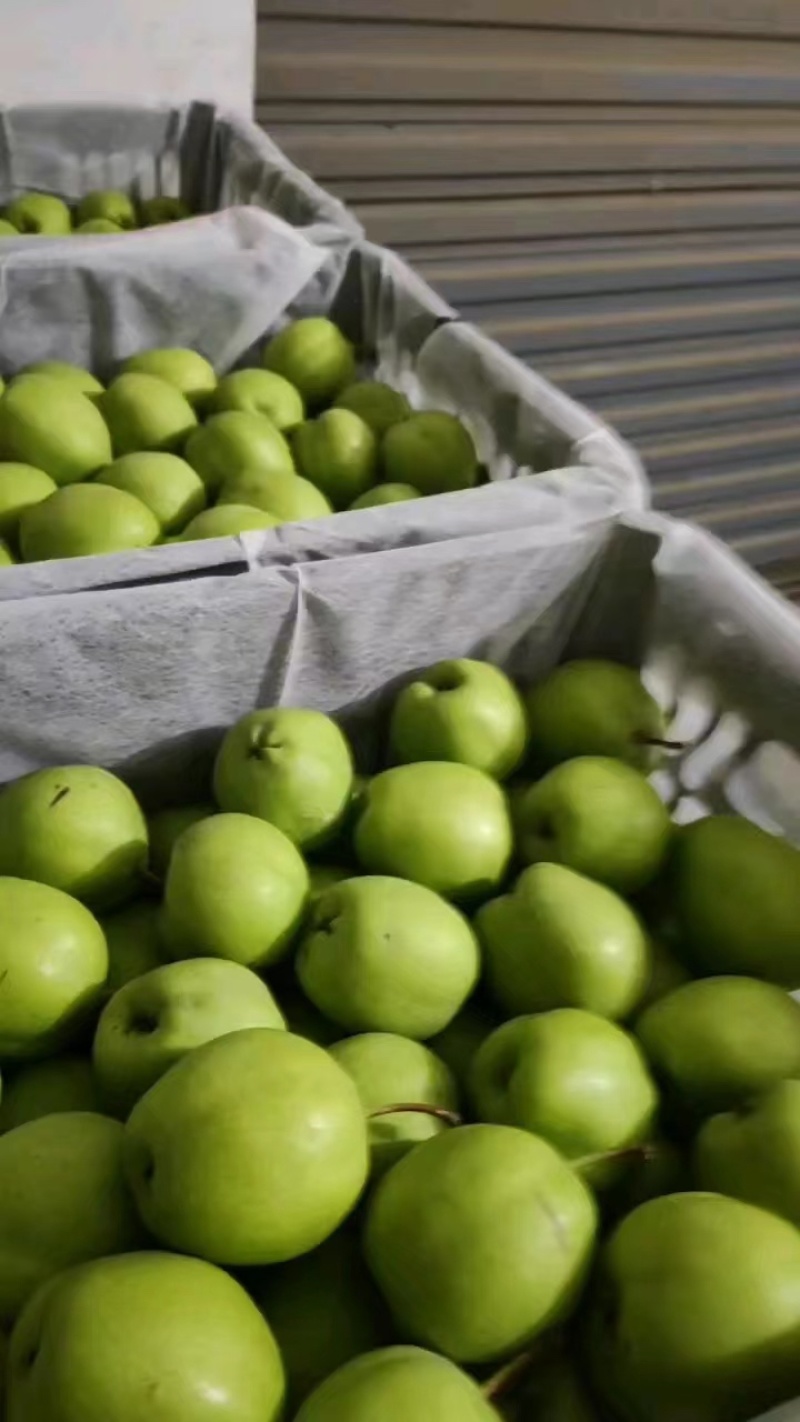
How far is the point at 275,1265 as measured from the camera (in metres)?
0.71

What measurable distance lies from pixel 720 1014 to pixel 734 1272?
0.21 m

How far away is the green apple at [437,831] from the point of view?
904 mm

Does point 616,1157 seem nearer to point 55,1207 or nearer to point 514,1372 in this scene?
point 514,1372

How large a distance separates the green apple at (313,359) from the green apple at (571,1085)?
840 mm

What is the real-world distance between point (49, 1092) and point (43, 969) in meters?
0.08

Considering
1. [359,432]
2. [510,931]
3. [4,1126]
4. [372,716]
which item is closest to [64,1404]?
[4,1126]

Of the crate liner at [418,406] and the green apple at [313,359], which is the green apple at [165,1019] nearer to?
the crate liner at [418,406]

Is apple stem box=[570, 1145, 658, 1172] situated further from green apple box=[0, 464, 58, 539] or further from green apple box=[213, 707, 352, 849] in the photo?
green apple box=[0, 464, 58, 539]

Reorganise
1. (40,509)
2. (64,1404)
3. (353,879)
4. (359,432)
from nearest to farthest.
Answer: (64,1404) → (353,879) → (40,509) → (359,432)

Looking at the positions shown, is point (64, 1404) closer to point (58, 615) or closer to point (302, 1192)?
point (302, 1192)

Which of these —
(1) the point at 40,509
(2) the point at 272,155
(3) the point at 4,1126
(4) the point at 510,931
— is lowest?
(3) the point at 4,1126

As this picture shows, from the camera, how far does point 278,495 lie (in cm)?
112

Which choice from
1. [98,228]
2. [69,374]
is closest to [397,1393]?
[69,374]

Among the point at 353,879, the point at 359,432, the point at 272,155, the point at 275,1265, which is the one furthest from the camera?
the point at 272,155
